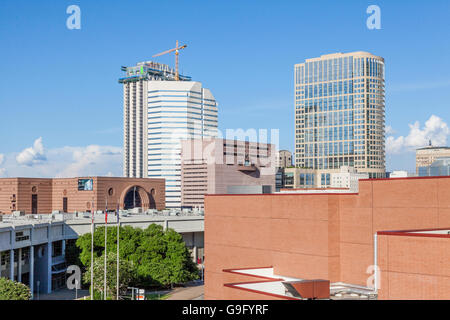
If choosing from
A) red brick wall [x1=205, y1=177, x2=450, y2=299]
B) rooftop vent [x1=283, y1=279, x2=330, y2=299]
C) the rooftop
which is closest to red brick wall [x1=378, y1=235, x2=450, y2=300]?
the rooftop

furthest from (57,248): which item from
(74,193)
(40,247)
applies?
(74,193)

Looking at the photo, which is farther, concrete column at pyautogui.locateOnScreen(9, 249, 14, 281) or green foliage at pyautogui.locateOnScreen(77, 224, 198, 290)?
green foliage at pyautogui.locateOnScreen(77, 224, 198, 290)

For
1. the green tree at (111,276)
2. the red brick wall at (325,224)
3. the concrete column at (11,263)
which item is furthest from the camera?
the concrete column at (11,263)

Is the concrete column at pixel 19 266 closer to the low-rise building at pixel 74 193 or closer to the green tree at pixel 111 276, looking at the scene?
the green tree at pixel 111 276

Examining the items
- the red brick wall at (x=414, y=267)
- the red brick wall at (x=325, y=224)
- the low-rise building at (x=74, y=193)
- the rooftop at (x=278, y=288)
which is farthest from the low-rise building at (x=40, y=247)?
the low-rise building at (x=74, y=193)

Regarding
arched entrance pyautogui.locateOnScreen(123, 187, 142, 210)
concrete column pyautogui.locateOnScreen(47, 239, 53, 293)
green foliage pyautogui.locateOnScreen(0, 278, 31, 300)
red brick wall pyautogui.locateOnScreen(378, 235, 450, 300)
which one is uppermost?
red brick wall pyautogui.locateOnScreen(378, 235, 450, 300)

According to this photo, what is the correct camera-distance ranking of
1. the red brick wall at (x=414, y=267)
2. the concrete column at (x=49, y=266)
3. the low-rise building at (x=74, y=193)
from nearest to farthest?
the red brick wall at (x=414, y=267) < the concrete column at (x=49, y=266) < the low-rise building at (x=74, y=193)

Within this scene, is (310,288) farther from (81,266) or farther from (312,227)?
(81,266)

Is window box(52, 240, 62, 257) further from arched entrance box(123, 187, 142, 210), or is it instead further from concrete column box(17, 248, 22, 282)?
arched entrance box(123, 187, 142, 210)

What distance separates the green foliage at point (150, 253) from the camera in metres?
69.1

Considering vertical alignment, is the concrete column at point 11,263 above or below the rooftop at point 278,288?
below

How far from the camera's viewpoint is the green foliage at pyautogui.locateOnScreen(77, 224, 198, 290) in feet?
227

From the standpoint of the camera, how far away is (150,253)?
235 feet
